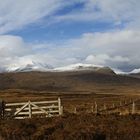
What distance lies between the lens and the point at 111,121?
29031 millimetres

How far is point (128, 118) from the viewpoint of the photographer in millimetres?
30594

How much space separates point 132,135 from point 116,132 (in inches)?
42.0

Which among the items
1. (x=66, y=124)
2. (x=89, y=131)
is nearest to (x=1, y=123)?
(x=66, y=124)

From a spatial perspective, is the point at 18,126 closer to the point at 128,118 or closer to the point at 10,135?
the point at 10,135

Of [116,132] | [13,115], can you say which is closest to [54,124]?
[116,132]

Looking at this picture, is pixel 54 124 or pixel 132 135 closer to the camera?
pixel 132 135

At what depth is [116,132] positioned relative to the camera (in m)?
25.7

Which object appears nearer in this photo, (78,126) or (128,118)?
(78,126)

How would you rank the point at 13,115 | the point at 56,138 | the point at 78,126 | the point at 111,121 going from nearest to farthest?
the point at 56,138, the point at 78,126, the point at 111,121, the point at 13,115

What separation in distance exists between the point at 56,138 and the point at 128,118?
7.49 m

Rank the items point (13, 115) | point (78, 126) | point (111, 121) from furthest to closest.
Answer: point (13, 115) < point (111, 121) < point (78, 126)

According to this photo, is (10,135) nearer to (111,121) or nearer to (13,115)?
(111,121)

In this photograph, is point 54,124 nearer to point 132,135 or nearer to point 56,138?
point 56,138

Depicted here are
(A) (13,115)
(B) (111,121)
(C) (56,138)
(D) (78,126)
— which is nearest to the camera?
(C) (56,138)
